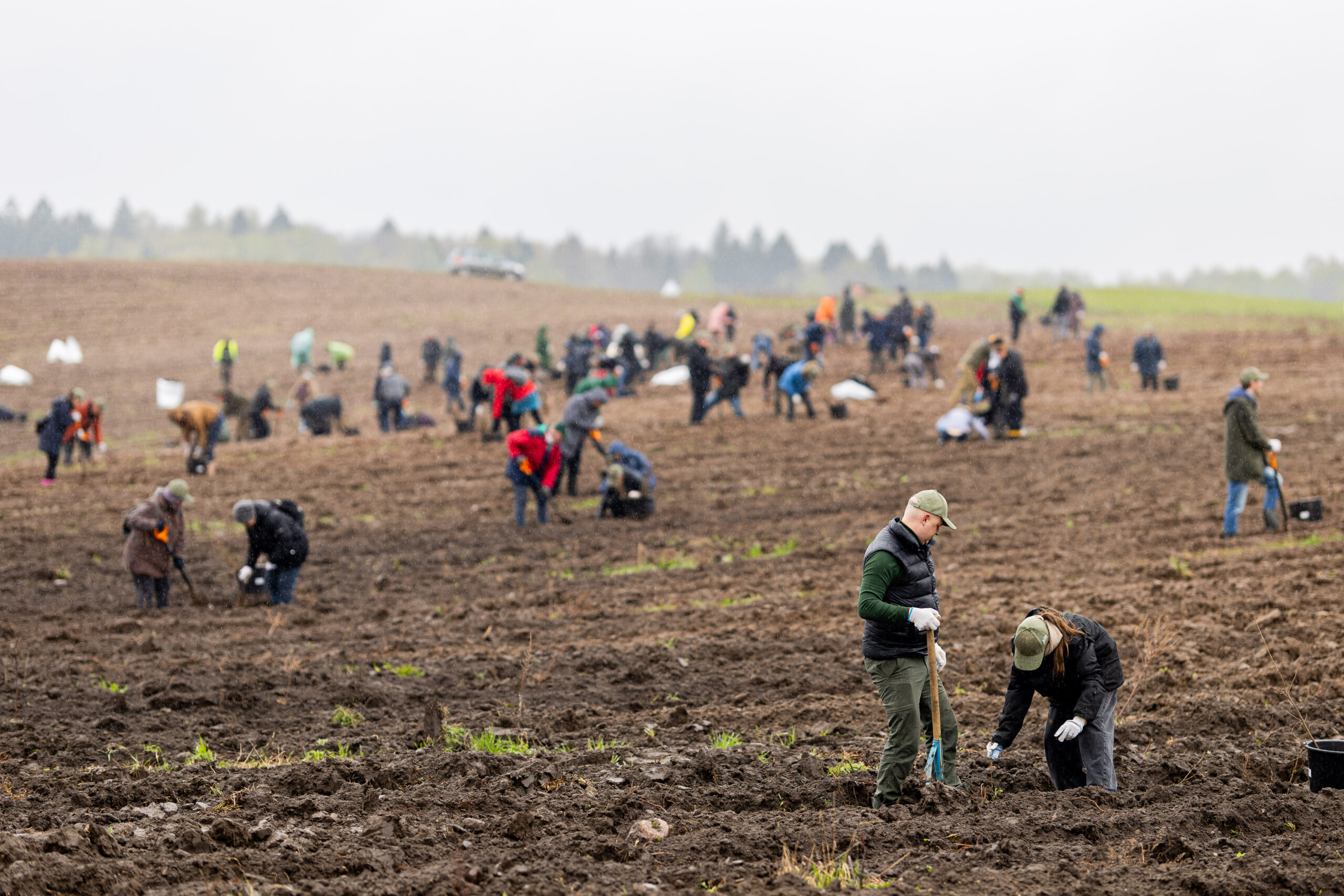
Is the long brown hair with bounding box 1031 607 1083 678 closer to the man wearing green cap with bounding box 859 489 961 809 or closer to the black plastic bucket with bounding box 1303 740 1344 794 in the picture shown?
the man wearing green cap with bounding box 859 489 961 809

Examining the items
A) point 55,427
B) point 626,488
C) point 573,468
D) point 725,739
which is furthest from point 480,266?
point 725,739

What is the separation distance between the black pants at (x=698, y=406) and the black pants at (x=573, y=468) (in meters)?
5.36

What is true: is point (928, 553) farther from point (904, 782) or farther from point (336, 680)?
point (336, 680)

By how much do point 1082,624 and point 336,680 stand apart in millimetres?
5971

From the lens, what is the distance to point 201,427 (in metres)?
19.3

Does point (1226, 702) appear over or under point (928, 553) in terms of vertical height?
under

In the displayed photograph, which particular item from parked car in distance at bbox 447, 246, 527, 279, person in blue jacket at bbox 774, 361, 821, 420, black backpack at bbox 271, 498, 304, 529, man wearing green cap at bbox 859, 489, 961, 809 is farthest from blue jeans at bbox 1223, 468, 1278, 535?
parked car in distance at bbox 447, 246, 527, 279

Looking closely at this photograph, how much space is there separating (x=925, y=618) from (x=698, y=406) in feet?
54.9

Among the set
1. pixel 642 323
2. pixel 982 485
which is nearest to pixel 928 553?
pixel 982 485

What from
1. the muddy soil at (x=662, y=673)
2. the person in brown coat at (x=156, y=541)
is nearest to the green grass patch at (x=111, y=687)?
the muddy soil at (x=662, y=673)

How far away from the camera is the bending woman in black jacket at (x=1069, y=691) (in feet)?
19.6

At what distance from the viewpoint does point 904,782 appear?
607 cm

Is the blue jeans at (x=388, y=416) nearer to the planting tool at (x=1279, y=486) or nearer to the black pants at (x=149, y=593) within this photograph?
the black pants at (x=149, y=593)

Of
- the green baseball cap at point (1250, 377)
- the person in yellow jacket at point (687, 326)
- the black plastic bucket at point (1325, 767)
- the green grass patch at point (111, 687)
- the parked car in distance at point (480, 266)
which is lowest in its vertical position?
the green grass patch at point (111, 687)
